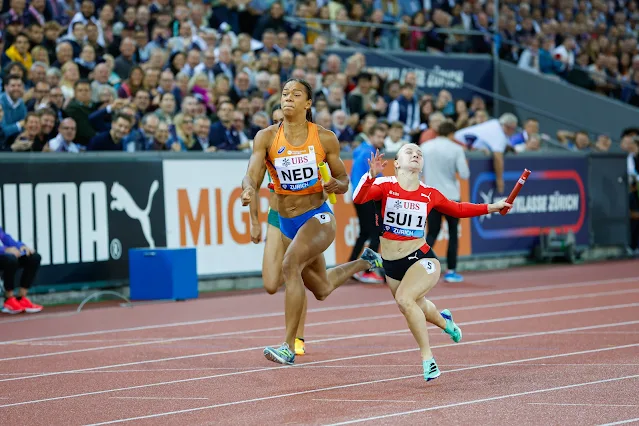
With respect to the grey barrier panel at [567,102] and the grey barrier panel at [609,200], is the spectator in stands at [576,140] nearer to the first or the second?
the grey barrier panel at [609,200]

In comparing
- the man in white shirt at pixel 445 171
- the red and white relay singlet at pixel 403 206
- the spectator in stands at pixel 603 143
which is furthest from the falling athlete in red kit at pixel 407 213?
the spectator in stands at pixel 603 143

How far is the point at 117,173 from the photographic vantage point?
1572cm

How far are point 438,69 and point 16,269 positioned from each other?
563 inches

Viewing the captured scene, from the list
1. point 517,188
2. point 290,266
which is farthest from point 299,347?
point 517,188

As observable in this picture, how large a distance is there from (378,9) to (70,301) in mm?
12602

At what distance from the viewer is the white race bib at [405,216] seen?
937 cm

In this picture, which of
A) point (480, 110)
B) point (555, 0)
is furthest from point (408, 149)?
point (555, 0)

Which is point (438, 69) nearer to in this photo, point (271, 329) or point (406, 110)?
point (406, 110)

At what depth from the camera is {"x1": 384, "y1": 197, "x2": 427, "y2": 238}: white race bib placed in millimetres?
9367

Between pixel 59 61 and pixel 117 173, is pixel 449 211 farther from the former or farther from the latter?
pixel 59 61

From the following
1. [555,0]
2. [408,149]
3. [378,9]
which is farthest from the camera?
[555,0]

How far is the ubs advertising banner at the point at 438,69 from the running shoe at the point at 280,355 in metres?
14.4

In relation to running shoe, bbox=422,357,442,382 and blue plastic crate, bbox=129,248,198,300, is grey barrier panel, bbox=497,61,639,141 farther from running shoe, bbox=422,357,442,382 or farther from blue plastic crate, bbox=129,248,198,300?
running shoe, bbox=422,357,442,382

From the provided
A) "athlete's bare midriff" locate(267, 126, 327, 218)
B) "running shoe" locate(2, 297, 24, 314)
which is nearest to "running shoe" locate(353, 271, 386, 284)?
"running shoe" locate(2, 297, 24, 314)
